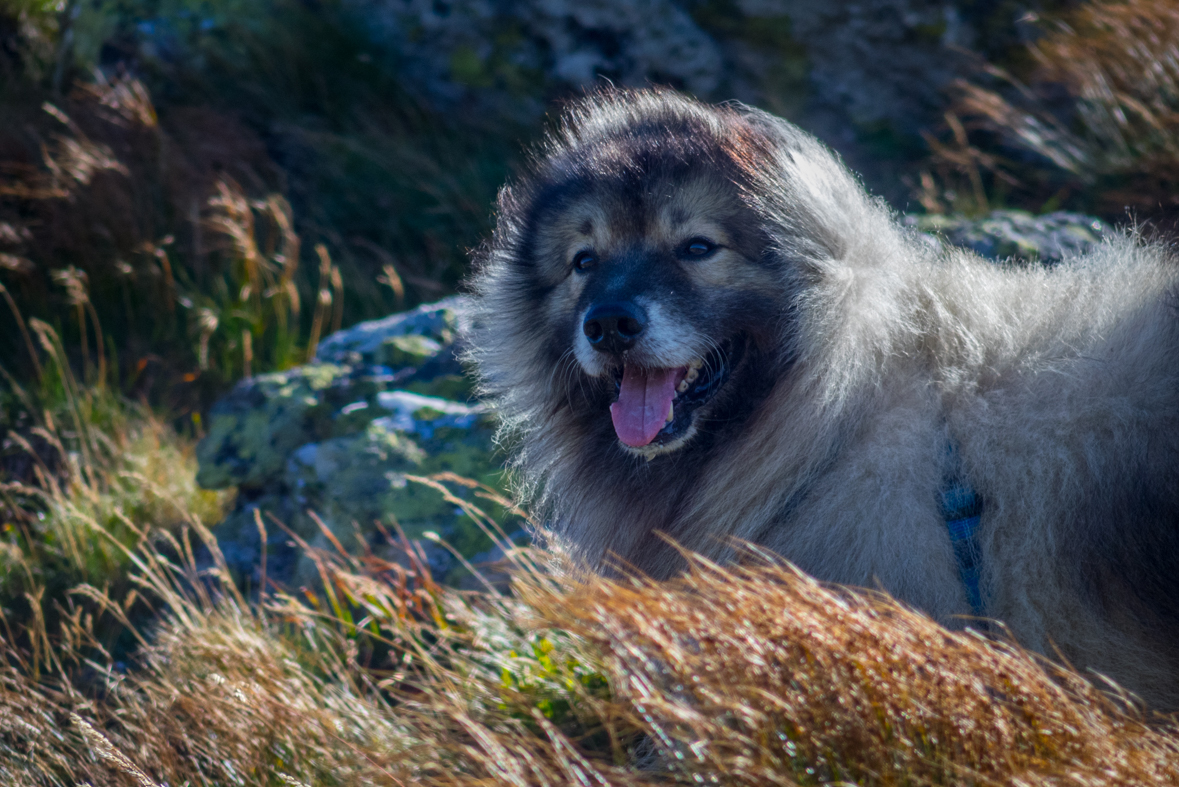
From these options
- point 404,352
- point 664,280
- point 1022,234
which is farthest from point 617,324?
point 1022,234

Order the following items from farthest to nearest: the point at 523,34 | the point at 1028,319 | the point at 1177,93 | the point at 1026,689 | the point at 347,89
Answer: the point at 347,89 → the point at 523,34 → the point at 1177,93 → the point at 1028,319 → the point at 1026,689

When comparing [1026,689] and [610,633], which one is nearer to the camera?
[1026,689]

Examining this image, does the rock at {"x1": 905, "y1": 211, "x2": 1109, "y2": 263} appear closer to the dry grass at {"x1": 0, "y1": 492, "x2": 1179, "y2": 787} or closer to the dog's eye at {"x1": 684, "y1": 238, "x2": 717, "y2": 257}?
the dog's eye at {"x1": 684, "y1": 238, "x2": 717, "y2": 257}

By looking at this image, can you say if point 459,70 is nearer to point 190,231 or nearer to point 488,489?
point 190,231

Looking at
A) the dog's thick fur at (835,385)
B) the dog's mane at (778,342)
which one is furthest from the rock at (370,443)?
the dog's thick fur at (835,385)

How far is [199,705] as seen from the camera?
2816mm

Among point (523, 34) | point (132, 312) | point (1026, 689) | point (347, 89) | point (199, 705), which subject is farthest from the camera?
point (347, 89)

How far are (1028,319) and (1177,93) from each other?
4646mm

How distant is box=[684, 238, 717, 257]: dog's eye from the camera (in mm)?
2811

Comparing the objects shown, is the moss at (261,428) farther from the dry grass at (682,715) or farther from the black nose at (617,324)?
the black nose at (617,324)

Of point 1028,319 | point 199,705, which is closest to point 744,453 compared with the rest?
point 1028,319

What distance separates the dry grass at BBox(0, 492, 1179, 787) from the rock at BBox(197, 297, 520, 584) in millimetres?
1066

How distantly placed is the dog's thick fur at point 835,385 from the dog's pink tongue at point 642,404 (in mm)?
55

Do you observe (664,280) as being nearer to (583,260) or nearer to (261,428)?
(583,260)
